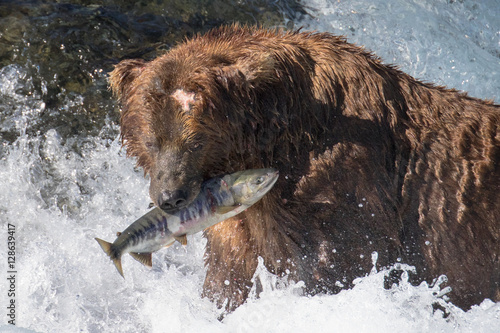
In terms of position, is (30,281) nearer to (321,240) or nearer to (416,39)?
(321,240)

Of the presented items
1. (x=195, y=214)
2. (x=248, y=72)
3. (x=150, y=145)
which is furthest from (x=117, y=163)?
(x=195, y=214)

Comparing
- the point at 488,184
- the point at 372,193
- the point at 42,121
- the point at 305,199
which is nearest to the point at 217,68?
the point at 305,199

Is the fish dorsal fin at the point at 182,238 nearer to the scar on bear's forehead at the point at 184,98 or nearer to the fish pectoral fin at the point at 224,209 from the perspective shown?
the fish pectoral fin at the point at 224,209

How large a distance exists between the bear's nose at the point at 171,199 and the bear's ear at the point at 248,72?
720 millimetres

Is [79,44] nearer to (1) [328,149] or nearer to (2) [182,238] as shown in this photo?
(1) [328,149]

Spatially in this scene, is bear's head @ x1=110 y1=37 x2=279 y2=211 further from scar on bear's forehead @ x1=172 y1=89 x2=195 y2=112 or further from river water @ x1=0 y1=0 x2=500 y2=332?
river water @ x1=0 y1=0 x2=500 y2=332

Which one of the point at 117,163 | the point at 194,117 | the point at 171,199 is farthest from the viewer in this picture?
the point at 117,163

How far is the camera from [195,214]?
3.64 m

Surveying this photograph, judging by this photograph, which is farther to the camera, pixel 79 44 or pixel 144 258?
pixel 79 44

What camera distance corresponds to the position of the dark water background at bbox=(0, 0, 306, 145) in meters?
6.41

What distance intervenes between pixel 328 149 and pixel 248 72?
71 centimetres

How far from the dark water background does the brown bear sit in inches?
88.4

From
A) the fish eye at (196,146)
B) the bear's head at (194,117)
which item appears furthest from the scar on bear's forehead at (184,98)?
the fish eye at (196,146)

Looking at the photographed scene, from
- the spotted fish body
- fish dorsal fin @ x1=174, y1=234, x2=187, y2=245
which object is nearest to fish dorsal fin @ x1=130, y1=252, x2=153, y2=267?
the spotted fish body
